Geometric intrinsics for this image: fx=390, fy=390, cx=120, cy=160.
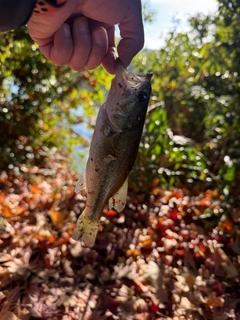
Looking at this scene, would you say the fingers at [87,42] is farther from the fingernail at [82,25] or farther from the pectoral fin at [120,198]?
the pectoral fin at [120,198]

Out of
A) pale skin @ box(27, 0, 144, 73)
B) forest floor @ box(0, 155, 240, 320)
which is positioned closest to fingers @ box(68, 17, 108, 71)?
pale skin @ box(27, 0, 144, 73)

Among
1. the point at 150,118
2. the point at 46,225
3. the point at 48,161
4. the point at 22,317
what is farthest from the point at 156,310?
the point at 48,161

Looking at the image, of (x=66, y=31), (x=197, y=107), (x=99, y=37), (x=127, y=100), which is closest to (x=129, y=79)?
(x=127, y=100)

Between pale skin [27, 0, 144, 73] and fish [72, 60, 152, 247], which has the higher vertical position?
pale skin [27, 0, 144, 73]

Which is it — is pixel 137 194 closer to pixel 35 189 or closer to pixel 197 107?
pixel 35 189

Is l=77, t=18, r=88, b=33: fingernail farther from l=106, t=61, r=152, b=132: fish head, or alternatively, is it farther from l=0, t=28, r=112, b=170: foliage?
l=0, t=28, r=112, b=170: foliage

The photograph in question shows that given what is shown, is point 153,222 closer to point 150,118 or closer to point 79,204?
point 79,204
